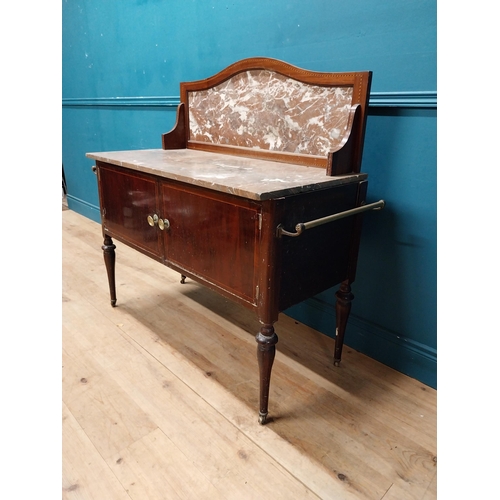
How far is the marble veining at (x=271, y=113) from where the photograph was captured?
4.45ft

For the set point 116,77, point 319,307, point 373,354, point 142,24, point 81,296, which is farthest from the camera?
point 116,77

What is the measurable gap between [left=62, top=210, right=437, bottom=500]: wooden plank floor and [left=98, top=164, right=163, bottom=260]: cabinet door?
17.8 inches

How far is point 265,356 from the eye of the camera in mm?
1210

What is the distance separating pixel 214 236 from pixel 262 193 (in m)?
0.30

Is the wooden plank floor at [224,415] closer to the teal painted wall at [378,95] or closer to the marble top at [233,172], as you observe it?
the teal painted wall at [378,95]

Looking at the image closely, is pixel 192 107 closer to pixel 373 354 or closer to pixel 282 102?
pixel 282 102

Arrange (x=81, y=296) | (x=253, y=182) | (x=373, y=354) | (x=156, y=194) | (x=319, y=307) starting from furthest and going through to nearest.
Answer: (x=81, y=296), (x=319, y=307), (x=373, y=354), (x=156, y=194), (x=253, y=182)

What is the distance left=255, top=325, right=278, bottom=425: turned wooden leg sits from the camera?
1.19 metres

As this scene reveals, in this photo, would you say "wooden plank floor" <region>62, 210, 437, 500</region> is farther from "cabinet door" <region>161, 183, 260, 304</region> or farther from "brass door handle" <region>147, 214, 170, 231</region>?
"brass door handle" <region>147, 214, 170, 231</region>

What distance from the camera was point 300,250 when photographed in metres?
1.19

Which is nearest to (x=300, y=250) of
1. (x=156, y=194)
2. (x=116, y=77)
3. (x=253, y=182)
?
(x=253, y=182)

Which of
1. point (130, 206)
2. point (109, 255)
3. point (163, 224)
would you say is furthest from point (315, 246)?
point (109, 255)

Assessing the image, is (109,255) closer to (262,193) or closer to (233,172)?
(233,172)

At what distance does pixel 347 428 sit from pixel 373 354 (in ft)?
1.41
